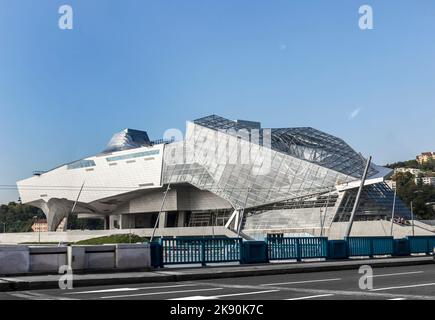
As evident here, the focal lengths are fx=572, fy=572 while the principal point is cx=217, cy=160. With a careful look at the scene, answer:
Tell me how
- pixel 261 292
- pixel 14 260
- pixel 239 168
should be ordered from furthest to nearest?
pixel 239 168
pixel 14 260
pixel 261 292

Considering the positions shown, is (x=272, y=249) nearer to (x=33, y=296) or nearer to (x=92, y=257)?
(x=92, y=257)

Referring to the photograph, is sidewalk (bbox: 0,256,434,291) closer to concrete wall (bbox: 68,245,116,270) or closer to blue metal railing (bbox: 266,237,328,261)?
concrete wall (bbox: 68,245,116,270)

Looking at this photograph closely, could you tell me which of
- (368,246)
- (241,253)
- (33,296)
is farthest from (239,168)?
(33,296)

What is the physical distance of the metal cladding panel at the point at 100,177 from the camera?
380 feet

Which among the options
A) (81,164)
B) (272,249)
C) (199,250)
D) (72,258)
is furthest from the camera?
(81,164)

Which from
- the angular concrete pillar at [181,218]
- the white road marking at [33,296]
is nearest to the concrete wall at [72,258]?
the white road marking at [33,296]

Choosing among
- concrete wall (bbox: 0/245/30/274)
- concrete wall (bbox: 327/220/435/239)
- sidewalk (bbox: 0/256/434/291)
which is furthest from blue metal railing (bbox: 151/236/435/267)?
concrete wall (bbox: 327/220/435/239)

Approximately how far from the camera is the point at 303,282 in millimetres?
18828

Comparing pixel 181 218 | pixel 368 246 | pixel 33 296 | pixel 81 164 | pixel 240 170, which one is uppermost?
pixel 81 164

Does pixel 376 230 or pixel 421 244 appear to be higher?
pixel 421 244

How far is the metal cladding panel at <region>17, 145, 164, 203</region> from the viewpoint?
116 meters

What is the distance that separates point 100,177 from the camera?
410 ft

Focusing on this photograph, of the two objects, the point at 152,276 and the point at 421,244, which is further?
the point at 421,244

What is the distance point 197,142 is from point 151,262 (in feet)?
279
